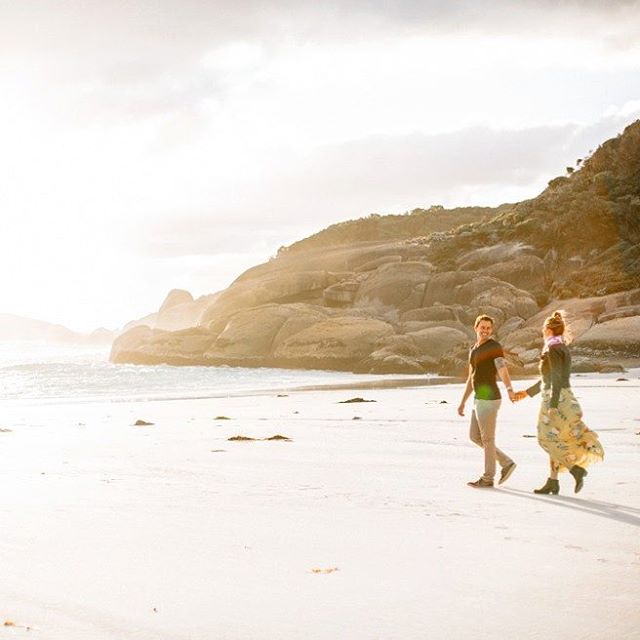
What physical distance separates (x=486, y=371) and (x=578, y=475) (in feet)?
4.88

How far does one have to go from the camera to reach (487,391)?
29.6 feet

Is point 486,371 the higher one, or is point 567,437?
point 486,371

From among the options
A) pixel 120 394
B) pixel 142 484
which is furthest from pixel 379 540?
Answer: pixel 120 394

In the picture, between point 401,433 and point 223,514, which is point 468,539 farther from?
point 401,433

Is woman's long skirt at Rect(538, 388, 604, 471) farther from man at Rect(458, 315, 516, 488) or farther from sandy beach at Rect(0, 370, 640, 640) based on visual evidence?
man at Rect(458, 315, 516, 488)

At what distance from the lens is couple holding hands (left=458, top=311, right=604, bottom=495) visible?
8.29m

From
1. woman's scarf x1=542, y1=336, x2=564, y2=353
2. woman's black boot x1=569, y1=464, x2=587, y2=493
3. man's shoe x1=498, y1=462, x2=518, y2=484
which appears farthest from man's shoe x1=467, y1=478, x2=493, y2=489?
woman's scarf x1=542, y1=336, x2=564, y2=353

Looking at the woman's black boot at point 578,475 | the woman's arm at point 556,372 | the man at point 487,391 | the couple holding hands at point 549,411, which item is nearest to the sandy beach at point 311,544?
the woman's black boot at point 578,475

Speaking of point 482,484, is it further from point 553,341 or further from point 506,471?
point 553,341

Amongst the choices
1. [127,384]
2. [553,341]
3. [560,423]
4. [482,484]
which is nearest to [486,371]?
[553,341]

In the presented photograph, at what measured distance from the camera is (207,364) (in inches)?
2234

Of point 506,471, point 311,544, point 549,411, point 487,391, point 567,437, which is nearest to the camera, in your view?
point 311,544

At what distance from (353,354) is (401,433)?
36.7 m

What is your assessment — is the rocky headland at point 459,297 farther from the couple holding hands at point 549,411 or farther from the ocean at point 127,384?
the couple holding hands at point 549,411
